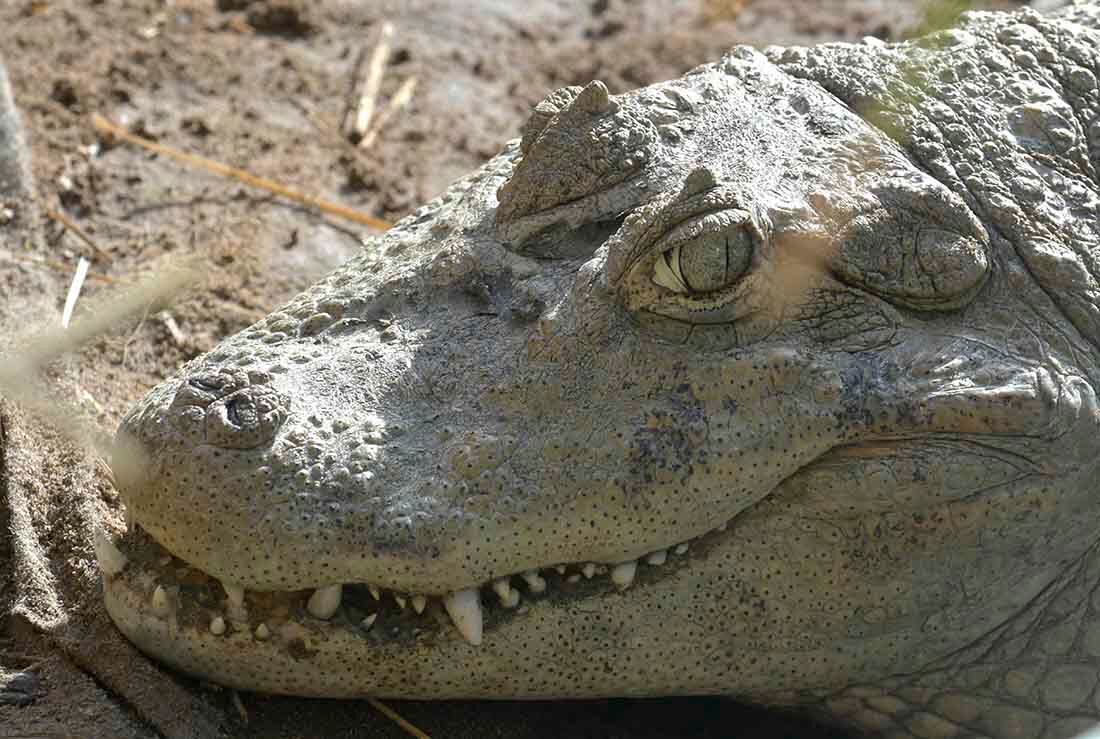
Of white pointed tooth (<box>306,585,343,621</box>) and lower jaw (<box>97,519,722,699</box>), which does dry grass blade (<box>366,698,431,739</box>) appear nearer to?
lower jaw (<box>97,519,722,699</box>)

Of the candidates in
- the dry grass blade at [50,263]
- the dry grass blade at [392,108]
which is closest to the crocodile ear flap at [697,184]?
the dry grass blade at [50,263]

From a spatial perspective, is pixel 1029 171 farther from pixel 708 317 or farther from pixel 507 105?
pixel 507 105

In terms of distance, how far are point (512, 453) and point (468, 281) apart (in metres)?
0.51

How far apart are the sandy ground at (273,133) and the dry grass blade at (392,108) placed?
52 mm

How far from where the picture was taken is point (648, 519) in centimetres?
304

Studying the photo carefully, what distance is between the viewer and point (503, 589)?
3.02 metres

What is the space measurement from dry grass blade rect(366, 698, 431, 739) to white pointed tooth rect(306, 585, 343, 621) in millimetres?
464

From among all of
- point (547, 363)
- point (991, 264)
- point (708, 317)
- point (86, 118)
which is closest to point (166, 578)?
point (547, 363)

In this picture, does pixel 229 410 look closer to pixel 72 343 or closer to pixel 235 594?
pixel 235 594

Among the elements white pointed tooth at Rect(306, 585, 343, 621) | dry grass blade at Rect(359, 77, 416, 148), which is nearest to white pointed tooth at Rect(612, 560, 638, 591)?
white pointed tooth at Rect(306, 585, 343, 621)

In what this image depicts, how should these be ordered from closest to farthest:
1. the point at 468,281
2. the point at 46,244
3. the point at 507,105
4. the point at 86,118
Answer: the point at 468,281 < the point at 46,244 < the point at 86,118 < the point at 507,105

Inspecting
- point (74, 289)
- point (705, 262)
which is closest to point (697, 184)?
point (705, 262)

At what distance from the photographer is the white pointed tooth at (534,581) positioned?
3.04 metres

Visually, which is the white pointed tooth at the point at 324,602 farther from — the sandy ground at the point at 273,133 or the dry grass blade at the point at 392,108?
the dry grass blade at the point at 392,108
